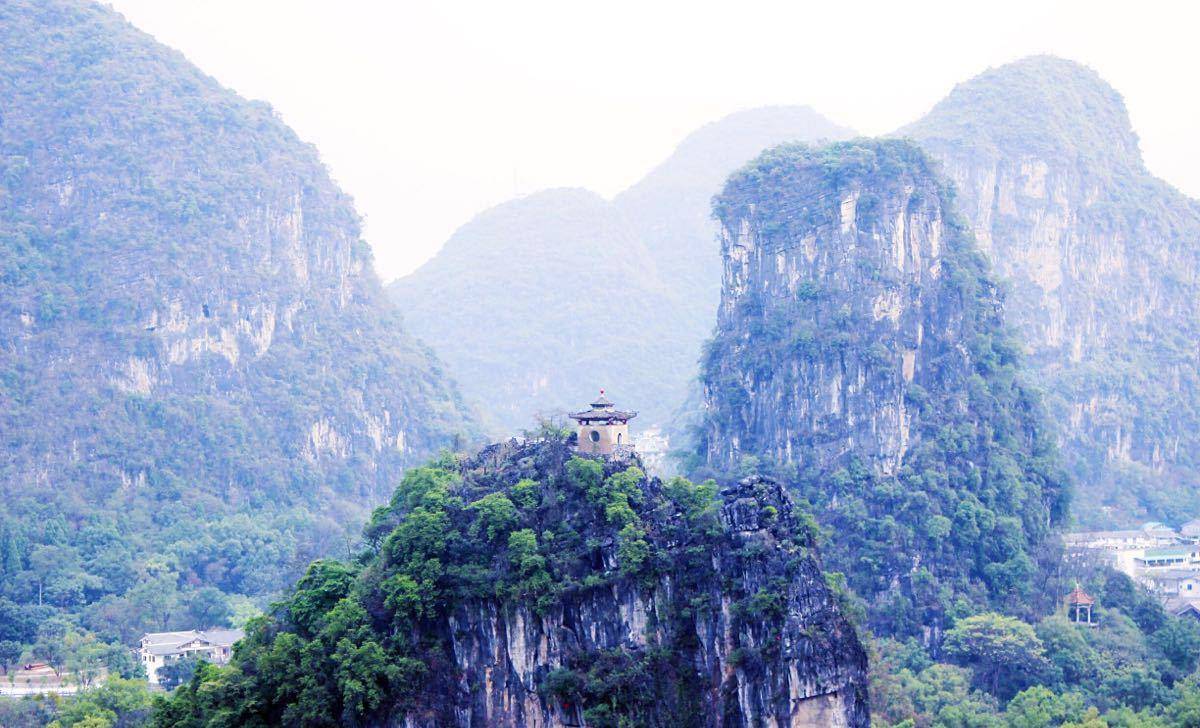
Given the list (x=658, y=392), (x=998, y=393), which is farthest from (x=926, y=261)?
(x=658, y=392)

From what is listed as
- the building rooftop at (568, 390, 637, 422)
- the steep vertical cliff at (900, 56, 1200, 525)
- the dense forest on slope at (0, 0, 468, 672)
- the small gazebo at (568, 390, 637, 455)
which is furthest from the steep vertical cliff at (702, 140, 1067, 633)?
the steep vertical cliff at (900, 56, 1200, 525)

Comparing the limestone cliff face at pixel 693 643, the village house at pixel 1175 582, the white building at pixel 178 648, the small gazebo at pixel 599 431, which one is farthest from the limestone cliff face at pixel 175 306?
the limestone cliff face at pixel 693 643

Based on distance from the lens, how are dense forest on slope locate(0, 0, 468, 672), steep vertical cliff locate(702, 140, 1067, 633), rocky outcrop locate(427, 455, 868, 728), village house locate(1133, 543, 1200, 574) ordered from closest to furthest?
rocky outcrop locate(427, 455, 868, 728) < steep vertical cliff locate(702, 140, 1067, 633) < village house locate(1133, 543, 1200, 574) < dense forest on slope locate(0, 0, 468, 672)

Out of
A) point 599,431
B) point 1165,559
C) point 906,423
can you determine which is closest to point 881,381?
point 906,423

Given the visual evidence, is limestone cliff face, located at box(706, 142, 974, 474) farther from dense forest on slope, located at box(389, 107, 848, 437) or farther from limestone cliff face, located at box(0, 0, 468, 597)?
dense forest on slope, located at box(389, 107, 848, 437)

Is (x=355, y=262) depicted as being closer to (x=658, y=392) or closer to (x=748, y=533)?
(x=658, y=392)

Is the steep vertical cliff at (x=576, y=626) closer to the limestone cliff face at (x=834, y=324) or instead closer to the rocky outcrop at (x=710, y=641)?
the rocky outcrop at (x=710, y=641)
